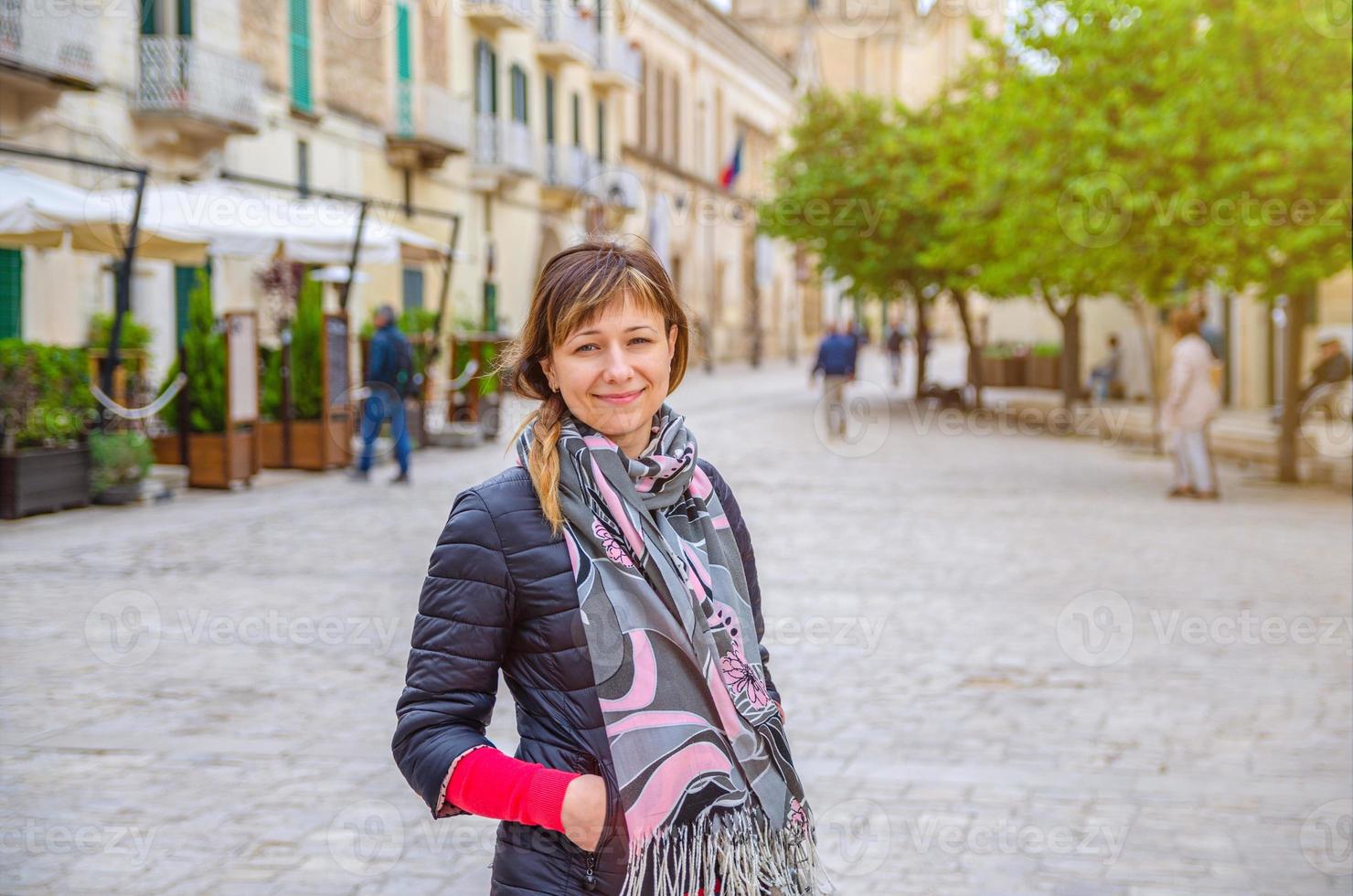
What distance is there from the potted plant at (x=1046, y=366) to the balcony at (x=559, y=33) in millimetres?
12719

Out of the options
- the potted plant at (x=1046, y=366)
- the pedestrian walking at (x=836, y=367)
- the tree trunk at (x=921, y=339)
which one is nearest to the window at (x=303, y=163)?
the pedestrian walking at (x=836, y=367)

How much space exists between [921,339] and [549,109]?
35.1 ft

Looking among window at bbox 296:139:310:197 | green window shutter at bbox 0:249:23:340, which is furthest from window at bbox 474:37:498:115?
green window shutter at bbox 0:249:23:340

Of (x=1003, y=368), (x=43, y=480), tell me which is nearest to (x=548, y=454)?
(x=43, y=480)

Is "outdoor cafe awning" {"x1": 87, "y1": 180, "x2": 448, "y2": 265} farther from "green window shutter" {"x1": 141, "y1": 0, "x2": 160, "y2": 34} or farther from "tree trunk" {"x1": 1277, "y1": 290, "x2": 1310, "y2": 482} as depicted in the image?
"tree trunk" {"x1": 1277, "y1": 290, "x2": 1310, "y2": 482}

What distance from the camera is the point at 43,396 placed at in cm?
1230

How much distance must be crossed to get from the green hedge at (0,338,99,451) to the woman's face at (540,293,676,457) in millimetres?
10433

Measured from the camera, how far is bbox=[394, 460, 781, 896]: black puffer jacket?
224 cm

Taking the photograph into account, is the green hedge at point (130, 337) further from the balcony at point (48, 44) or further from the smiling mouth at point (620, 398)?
the smiling mouth at point (620, 398)

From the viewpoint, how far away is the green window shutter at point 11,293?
1747cm

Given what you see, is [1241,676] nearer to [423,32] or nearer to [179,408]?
[179,408]

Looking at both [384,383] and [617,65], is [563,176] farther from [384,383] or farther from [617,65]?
[384,383]

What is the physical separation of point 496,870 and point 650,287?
88 cm

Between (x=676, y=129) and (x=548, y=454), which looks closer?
(x=548, y=454)
